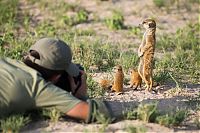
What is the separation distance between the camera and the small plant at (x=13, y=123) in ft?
16.1

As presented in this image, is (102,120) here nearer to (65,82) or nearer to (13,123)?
(65,82)

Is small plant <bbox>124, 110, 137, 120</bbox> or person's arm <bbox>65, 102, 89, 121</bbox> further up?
person's arm <bbox>65, 102, 89, 121</bbox>

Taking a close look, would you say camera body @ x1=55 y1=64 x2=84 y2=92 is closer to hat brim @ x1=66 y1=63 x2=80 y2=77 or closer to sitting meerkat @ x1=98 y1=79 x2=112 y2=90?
hat brim @ x1=66 y1=63 x2=80 y2=77

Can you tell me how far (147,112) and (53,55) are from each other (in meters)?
1.02

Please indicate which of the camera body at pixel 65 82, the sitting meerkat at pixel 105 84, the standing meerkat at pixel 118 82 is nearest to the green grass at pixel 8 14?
the sitting meerkat at pixel 105 84

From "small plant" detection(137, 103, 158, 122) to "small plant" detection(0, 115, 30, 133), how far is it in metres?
1.05

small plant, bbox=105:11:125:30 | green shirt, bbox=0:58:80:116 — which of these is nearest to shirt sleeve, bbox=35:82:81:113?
green shirt, bbox=0:58:80:116

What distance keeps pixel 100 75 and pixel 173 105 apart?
4.63 ft

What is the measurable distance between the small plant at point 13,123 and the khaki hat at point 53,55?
0.55m

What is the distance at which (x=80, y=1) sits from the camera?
11422mm

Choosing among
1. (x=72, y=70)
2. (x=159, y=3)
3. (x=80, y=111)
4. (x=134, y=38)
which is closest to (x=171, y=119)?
(x=80, y=111)

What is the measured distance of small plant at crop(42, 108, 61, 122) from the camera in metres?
5.09

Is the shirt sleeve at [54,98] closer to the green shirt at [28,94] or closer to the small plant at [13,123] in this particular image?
the green shirt at [28,94]

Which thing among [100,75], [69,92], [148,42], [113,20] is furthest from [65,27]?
[69,92]
